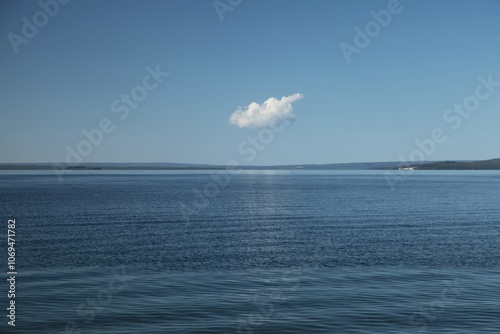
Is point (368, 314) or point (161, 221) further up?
point (161, 221)

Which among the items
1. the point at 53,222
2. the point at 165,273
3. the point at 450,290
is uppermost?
the point at 53,222

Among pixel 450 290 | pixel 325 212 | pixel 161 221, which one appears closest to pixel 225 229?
pixel 161 221

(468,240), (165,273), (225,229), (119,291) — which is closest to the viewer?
(119,291)

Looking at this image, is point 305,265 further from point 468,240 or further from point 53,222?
point 53,222

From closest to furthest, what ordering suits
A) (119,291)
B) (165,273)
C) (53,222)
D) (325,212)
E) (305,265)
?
(119,291) → (165,273) → (305,265) → (53,222) → (325,212)

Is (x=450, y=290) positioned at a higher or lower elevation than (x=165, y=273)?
lower

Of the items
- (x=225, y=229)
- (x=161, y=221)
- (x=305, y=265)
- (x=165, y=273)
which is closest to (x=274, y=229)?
(x=225, y=229)

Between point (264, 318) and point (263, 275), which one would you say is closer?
point (264, 318)

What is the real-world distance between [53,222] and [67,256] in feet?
71.4

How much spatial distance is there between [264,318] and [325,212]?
47283mm

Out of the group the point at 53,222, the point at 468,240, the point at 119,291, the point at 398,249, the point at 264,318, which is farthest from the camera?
the point at 53,222

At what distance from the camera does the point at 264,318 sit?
2341 cm

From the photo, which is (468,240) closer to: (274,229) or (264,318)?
(274,229)

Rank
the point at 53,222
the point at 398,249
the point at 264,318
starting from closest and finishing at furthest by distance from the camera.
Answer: the point at 264,318 < the point at 398,249 < the point at 53,222
